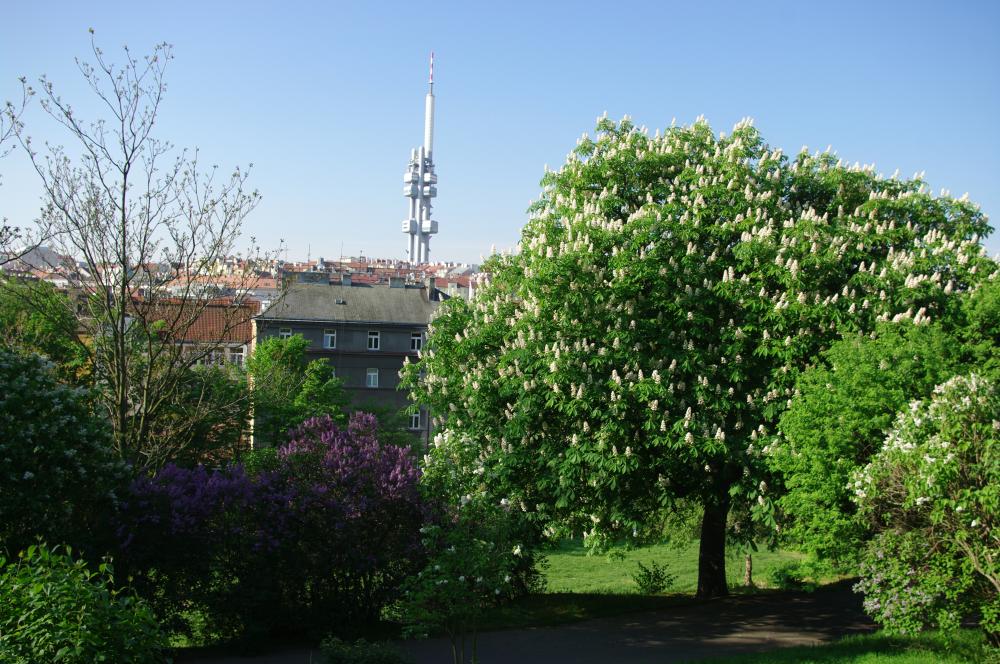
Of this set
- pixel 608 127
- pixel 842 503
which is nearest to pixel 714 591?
pixel 842 503

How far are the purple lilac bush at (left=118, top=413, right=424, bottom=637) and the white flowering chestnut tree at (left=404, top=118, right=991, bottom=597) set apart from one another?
8.64 feet

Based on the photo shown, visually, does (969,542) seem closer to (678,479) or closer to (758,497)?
(758,497)

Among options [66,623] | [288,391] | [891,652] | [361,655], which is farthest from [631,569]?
[66,623]

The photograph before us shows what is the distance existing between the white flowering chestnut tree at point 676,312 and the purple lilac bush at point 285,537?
2634 millimetres

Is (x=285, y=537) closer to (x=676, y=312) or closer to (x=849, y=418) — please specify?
(x=676, y=312)

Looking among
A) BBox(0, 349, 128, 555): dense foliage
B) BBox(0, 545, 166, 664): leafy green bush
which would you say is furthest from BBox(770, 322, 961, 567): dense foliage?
BBox(0, 349, 128, 555): dense foliage

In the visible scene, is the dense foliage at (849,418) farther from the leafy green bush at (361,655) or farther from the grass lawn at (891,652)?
the leafy green bush at (361,655)

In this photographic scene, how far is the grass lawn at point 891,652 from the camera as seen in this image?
1273cm

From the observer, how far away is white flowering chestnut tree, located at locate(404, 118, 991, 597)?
51.5 ft

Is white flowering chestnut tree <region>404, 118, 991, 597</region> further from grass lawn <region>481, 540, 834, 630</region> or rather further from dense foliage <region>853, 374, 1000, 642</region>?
dense foliage <region>853, 374, 1000, 642</region>

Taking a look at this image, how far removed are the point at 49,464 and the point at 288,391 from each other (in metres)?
32.8

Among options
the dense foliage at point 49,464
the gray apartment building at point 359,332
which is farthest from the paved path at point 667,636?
the gray apartment building at point 359,332

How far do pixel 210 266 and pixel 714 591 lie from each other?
13.4 meters

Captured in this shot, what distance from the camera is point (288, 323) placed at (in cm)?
6956
